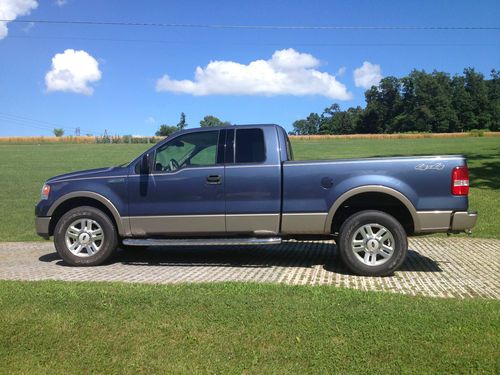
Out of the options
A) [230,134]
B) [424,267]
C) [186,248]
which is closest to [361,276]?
[424,267]

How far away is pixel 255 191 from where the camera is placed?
6480mm

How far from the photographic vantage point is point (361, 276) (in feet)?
20.2

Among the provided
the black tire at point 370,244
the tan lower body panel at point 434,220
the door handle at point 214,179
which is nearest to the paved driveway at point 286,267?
the black tire at point 370,244

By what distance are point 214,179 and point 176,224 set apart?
2.56 feet

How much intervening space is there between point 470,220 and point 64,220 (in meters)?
5.17

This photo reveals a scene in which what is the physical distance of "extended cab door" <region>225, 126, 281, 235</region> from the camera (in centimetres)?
644

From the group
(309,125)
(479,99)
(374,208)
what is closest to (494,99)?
(479,99)

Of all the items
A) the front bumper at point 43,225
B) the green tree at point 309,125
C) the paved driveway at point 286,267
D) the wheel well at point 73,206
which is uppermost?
the green tree at point 309,125

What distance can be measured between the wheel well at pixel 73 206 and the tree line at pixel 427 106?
430 ft

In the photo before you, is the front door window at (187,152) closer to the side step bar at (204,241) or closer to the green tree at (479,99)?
the side step bar at (204,241)

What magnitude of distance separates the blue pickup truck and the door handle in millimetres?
14

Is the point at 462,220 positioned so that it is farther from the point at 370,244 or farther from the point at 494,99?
the point at 494,99

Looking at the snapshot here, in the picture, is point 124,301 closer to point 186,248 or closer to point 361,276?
point 361,276

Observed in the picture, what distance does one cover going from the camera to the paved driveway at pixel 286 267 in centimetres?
579
